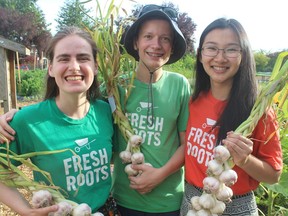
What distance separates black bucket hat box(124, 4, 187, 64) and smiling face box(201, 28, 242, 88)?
0.25m

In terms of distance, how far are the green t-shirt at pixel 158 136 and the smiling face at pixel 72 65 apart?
0.97 feet

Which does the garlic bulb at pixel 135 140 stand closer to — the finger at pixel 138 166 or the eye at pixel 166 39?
the finger at pixel 138 166

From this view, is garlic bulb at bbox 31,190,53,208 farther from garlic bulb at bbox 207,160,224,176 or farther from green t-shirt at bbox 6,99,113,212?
garlic bulb at bbox 207,160,224,176

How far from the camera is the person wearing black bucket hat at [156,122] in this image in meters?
Answer: 1.52

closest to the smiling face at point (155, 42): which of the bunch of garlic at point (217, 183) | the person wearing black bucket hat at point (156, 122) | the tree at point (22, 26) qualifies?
the person wearing black bucket hat at point (156, 122)

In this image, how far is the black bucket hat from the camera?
59.9 inches

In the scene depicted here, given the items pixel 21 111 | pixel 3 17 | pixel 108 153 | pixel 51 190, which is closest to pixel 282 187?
pixel 108 153

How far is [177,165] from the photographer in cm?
152

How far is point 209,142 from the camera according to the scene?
139 cm

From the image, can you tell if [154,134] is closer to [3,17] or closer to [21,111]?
[21,111]

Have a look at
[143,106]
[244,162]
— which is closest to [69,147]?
[143,106]

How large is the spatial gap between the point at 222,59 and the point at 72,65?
621mm

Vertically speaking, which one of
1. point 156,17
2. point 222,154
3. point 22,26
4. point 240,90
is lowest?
point 222,154

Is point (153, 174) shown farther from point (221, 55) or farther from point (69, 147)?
point (221, 55)
